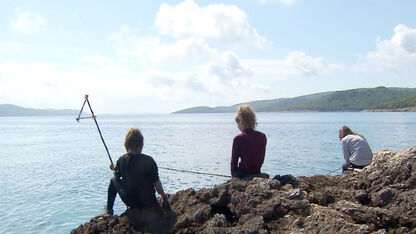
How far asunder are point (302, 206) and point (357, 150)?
538cm

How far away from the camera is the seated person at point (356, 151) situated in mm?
10734

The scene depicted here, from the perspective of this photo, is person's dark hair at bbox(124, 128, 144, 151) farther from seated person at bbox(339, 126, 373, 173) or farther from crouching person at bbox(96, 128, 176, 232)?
seated person at bbox(339, 126, 373, 173)

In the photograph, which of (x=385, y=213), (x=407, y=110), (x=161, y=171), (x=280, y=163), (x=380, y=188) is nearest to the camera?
(x=385, y=213)

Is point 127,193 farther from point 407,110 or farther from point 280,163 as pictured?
point 407,110

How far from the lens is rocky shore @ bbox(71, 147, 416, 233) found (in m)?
5.79

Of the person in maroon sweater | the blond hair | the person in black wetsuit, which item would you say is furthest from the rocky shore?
the blond hair

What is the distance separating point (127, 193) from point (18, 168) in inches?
878

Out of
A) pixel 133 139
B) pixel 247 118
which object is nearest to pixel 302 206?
pixel 247 118

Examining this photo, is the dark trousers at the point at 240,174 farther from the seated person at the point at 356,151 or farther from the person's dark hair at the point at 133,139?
the seated person at the point at 356,151

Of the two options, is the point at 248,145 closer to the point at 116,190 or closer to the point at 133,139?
the point at 133,139

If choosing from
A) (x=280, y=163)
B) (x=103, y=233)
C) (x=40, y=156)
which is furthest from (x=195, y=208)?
(x=40, y=156)

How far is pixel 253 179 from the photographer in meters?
7.27

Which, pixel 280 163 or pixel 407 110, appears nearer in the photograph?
pixel 280 163

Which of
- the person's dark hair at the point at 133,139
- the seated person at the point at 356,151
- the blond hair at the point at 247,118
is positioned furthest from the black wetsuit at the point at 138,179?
the seated person at the point at 356,151
